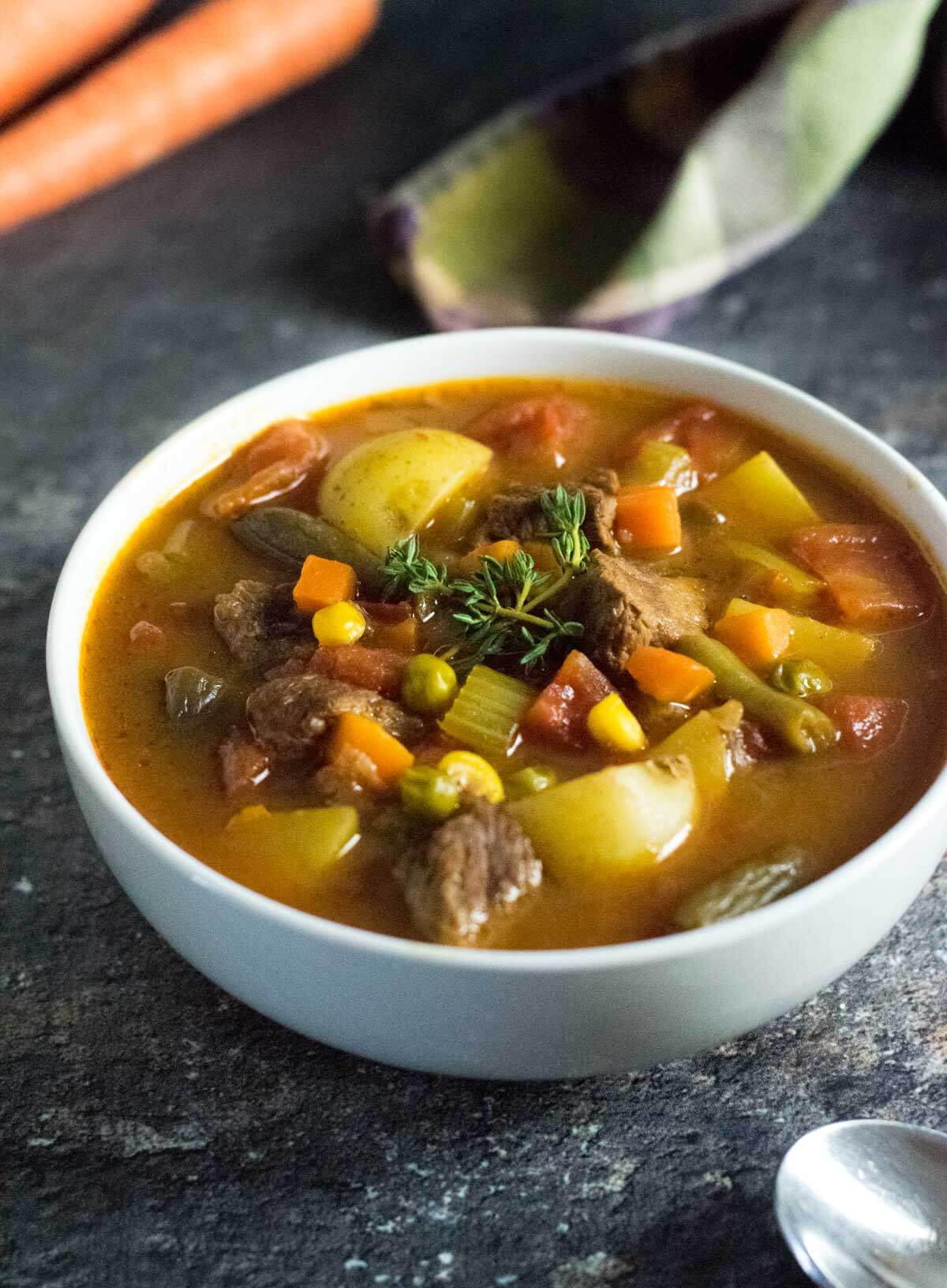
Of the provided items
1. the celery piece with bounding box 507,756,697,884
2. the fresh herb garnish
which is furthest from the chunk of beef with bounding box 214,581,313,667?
the celery piece with bounding box 507,756,697,884

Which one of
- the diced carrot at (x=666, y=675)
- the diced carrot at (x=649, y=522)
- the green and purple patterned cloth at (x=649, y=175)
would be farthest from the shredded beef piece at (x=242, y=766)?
the green and purple patterned cloth at (x=649, y=175)

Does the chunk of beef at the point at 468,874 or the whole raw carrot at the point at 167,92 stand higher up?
the whole raw carrot at the point at 167,92

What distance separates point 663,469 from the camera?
3590 millimetres

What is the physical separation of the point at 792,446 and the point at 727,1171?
1828 millimetres

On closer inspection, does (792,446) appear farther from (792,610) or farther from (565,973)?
(565,973)

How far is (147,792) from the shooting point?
288 centimetres

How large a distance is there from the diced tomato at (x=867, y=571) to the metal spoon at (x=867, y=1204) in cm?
113

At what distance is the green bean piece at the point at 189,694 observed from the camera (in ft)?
10.0

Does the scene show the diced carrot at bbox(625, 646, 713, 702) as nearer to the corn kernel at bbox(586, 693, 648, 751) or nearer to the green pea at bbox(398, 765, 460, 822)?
the corn kernel at bbox(586, 693, 648, 751)

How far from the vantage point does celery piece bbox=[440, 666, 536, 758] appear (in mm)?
2930

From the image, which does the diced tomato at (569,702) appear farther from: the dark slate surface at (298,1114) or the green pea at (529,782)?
the dark slate surface at (298,1114)

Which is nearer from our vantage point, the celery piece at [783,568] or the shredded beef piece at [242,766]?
the shredded beef piece at [242,766]

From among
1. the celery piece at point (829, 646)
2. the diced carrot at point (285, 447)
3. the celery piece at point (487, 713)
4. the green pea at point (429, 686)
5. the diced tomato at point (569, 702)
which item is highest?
the diced carrot at point (285, 447)

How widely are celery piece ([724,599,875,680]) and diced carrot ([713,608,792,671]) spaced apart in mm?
19
